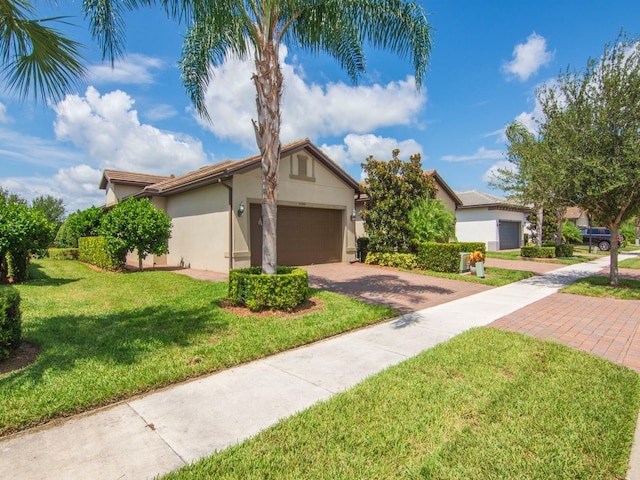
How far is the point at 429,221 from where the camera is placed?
15.3 m

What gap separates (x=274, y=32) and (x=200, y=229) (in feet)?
28.8

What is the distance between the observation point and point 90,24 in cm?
610

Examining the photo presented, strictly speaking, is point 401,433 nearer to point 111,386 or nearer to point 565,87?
point 111,386

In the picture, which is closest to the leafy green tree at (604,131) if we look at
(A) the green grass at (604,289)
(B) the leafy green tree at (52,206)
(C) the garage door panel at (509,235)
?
(A) the green grass at (604,289)

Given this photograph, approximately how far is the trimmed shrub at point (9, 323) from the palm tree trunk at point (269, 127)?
13.4 ft

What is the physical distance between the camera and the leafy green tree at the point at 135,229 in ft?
40.0

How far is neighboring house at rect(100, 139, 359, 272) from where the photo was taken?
41.7 ft

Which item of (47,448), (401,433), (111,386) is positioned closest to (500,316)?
(401,433)

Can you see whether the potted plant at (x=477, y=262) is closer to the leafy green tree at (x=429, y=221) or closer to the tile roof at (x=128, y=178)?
the leafy green tree at (x=429, y=221)

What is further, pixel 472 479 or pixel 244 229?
pixel 244 229

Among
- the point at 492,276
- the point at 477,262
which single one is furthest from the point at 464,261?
the point at 492,276

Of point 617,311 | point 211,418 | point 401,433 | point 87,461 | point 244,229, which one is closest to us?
point 87,461

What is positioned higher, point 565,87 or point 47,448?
point 565,87

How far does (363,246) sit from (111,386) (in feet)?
47.2
